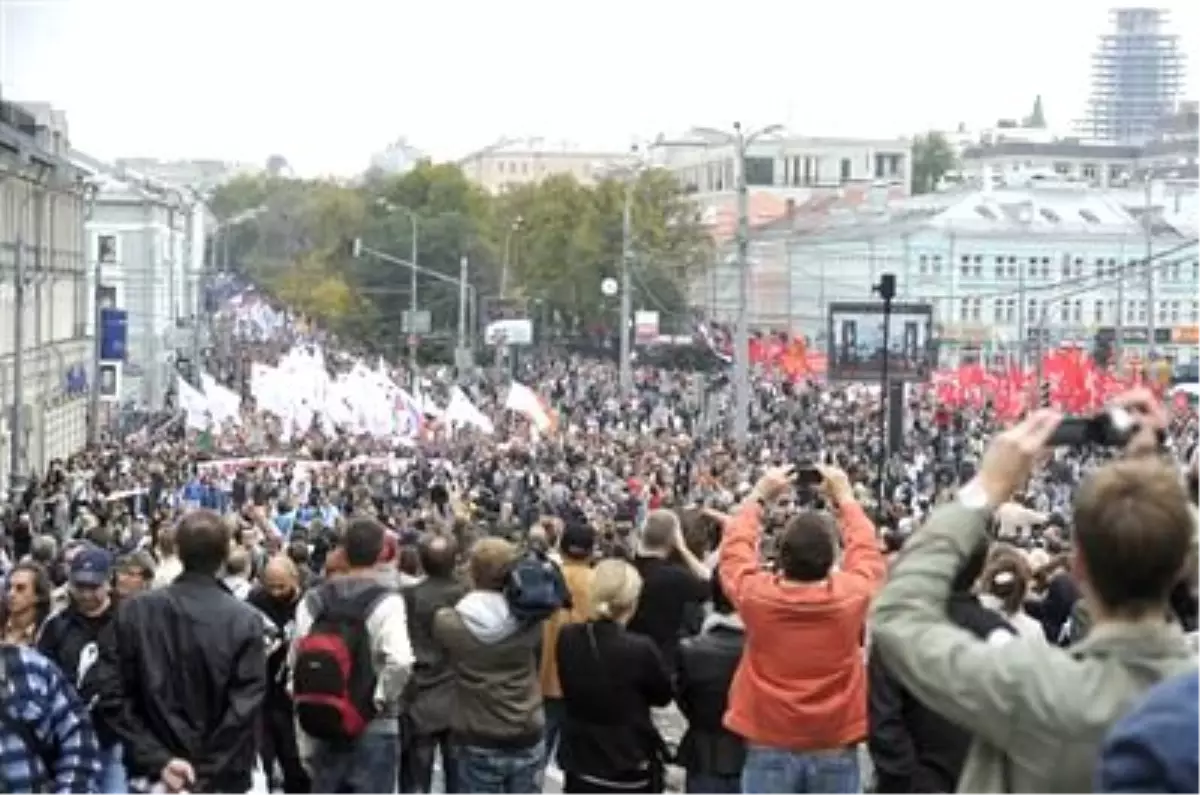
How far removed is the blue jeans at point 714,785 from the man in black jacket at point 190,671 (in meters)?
1.80

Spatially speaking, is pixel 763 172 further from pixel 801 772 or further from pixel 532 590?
pixel 801 772

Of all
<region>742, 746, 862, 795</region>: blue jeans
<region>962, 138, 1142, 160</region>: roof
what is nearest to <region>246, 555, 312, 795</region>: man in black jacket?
<region>742, 746, 862, 795</region>: blue jeans

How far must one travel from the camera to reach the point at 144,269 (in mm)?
97938

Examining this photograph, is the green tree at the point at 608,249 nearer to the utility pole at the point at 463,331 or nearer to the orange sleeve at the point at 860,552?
the utility pole at the point at 463,331

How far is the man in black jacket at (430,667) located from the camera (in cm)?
994

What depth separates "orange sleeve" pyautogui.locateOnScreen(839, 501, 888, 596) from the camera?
287 inches

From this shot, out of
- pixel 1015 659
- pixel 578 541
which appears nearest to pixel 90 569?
pixel 578 541

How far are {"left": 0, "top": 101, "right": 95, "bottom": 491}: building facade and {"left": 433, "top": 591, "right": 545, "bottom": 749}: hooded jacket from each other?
33344 millimetres

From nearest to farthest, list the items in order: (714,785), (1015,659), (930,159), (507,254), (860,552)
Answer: (1015,659), (860,552), (714,785), (507,254), (930,159)

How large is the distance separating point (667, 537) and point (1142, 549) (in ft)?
19.7

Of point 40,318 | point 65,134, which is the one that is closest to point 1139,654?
point 40,318

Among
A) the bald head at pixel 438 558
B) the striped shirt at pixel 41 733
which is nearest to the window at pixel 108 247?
the bald head at pixel 438 558

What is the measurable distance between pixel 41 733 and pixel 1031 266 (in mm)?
87190

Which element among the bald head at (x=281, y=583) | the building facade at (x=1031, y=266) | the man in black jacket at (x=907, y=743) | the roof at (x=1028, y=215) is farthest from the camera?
the roof at (x=1028, y=215)
